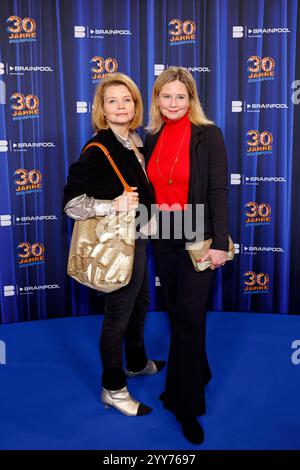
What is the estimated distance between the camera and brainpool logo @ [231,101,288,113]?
3.44 meters

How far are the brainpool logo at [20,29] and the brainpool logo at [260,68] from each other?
158cm

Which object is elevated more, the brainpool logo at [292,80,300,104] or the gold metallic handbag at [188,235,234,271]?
the brainpool logo at [292,80,300,104]

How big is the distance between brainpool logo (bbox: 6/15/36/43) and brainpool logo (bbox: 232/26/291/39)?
57.0 inches

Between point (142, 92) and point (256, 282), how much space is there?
1731mm

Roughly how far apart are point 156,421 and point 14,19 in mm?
2799

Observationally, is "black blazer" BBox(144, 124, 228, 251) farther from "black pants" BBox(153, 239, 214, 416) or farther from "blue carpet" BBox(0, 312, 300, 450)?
"blue carpet" BBox(0, 312, 300, 450)

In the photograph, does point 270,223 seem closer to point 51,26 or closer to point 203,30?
point 203,30

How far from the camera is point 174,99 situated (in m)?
2.07

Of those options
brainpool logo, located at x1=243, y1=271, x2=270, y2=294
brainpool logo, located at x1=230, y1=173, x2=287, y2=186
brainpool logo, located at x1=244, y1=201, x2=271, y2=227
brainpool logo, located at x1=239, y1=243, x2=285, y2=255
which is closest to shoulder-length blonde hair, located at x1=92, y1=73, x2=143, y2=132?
brainpool logo, located at x1=230, y1=173, x2=287, y2=186

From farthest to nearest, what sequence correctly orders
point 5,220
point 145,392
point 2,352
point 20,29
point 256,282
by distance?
1. point 256,282
2. point 5,220
3. point 20,29
4. point 2,352
5. point 145,392

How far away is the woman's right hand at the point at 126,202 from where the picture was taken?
2053 millimetres

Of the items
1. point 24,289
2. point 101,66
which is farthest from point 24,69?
point 24,289

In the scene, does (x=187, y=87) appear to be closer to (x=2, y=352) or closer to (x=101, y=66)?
(x=101, y=66)

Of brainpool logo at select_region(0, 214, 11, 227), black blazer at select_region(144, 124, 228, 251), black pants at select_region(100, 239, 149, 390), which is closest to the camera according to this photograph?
black blazer at select_region(144, 124, 228, 251)
